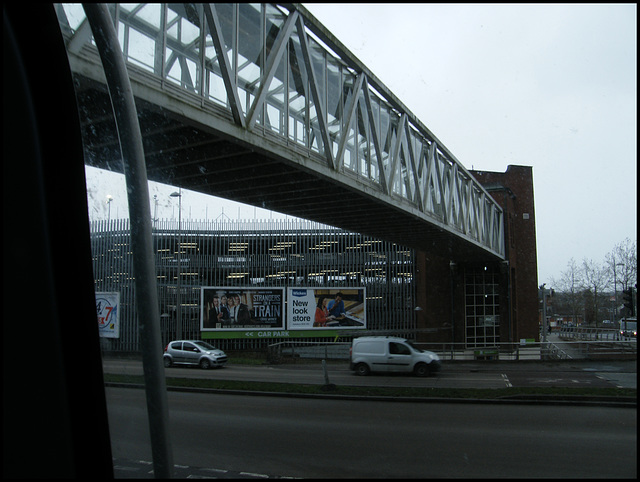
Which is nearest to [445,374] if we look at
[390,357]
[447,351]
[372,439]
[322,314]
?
[447,351]

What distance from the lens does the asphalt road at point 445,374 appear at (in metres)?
3.72

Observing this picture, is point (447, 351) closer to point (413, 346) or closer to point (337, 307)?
point (413, 346)

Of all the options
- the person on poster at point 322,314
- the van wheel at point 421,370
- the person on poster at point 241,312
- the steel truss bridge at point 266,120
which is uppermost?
the steel truss bridge at point 266,120

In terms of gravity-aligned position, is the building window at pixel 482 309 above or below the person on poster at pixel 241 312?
below

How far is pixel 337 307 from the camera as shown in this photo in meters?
10.6

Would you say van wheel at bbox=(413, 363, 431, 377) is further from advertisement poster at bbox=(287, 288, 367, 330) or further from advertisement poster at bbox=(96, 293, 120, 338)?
advertisement poster at bbox=(96, 293, 120, 338)

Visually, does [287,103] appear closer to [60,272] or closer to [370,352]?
[370,352]

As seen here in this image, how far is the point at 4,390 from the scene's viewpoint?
4.85ft

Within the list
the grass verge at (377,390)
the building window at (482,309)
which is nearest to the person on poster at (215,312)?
the grass verge at (377,390)

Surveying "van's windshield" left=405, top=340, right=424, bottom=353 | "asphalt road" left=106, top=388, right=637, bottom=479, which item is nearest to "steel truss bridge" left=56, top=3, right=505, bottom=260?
"asphalt road" left=106, top=388, right=637, bottom=479

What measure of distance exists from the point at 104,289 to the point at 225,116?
4495mm

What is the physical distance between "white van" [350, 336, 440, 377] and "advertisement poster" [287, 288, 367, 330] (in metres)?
0.78

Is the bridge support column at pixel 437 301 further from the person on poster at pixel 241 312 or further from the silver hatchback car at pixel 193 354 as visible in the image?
the silver hatchback car at pixel 193 354

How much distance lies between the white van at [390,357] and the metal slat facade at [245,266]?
0.37 metres
